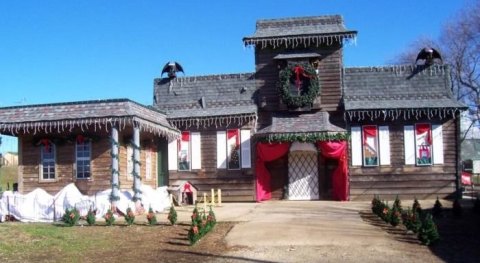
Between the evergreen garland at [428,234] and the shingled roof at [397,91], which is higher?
the shingled roof at [397,91]

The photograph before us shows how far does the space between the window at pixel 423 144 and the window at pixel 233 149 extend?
21.7 ft

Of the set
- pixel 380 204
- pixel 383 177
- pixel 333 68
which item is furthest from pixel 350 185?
pixel 380 204

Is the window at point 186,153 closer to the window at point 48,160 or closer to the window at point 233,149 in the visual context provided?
the window at point 233,149

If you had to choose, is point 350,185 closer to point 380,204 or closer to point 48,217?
point 380,204

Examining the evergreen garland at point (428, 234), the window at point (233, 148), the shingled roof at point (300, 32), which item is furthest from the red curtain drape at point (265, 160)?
the evergreen garland at point (428, 234)

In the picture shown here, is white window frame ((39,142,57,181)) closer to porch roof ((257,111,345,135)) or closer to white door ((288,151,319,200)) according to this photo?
porch roof ((257,111,345,135))

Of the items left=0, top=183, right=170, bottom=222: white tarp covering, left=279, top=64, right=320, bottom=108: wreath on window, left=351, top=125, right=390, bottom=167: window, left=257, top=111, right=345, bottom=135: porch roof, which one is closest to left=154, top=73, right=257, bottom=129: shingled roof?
left=257, top=111, right=345, bottom=135: porch roof

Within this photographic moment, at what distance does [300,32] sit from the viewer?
22391 millimetres

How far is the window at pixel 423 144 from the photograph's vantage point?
70.4ft

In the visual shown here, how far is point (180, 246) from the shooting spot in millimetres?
11625

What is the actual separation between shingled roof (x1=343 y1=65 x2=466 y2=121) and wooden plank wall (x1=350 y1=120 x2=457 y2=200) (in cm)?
74

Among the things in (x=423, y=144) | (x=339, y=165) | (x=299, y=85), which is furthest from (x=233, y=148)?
(x=423, y=144)

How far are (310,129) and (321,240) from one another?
31.7 ft

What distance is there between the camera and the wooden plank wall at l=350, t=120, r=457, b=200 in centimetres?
2145
